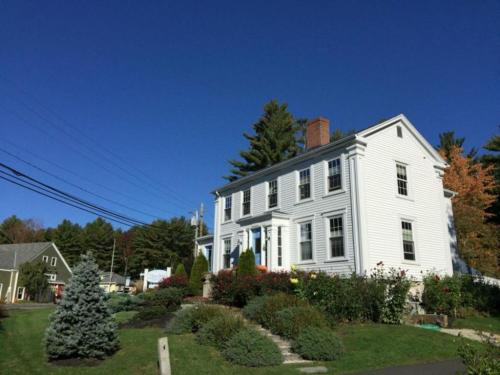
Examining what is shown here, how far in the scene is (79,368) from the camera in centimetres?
938

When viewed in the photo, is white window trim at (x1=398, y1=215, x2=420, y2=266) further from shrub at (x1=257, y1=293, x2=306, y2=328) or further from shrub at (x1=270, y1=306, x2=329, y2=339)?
shrub at (x1=270, y1=306, x2=329, y2=339)

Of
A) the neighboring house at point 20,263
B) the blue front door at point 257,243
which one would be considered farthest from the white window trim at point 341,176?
the neighboring house at point 20,263

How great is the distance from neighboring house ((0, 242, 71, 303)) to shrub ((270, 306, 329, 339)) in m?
38.9

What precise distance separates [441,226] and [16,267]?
47.7 meters

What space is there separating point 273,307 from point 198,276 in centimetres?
1066

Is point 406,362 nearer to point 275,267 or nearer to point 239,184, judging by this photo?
point 275,267

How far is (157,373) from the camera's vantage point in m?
9.09

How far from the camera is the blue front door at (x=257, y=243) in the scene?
2270 centimetres

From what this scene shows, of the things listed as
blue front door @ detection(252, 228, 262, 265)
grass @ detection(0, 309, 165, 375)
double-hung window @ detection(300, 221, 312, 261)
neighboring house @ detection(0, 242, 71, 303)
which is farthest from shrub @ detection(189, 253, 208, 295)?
neighboring house @ detection(0, 242, 71, 303)

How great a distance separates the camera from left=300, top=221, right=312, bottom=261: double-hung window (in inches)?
820

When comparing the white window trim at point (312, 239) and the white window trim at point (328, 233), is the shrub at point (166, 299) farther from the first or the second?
the white window trim at point (328, 233)

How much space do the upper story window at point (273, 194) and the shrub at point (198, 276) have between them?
198 inches

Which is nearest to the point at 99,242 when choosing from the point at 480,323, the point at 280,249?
the point at 280,249

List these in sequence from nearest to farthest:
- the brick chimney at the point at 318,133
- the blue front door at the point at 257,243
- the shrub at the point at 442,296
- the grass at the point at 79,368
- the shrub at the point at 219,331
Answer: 1. the grass at the point at 79,368
2. the shrub at the point at 219,331
3. the shrub at the point at 442,296
4. the blue front door at the point at 257,243
5. the brick chimney at the point at 318,133
